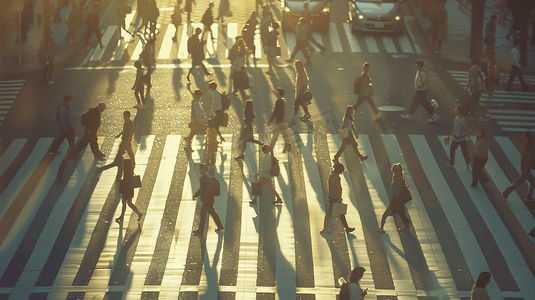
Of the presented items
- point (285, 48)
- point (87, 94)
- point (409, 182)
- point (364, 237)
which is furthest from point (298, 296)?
point (285, 48)

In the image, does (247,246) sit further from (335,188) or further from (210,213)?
(335,188)

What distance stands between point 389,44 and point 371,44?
2.53ft

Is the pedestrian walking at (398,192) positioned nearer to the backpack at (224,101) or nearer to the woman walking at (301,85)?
the backpack at (224,101)

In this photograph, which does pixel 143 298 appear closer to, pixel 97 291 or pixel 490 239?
pixel 97 291

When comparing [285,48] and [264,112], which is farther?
[285,48]

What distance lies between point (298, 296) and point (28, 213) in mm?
6371

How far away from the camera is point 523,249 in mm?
12172

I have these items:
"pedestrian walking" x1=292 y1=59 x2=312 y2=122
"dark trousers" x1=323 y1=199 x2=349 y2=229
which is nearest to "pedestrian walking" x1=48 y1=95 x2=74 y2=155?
"pedestrian walking" x1=292 y1=59 x2=312 y2=122

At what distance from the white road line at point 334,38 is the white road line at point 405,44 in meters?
2.64

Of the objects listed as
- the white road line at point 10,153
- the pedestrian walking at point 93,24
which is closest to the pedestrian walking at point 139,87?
A: the white road line at point 10,153

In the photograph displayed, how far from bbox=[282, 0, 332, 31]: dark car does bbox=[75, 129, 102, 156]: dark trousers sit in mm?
14828

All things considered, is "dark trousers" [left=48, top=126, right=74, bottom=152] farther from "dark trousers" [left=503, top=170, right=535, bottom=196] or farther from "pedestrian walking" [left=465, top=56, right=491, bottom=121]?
"pedestrian walking" [left=465, top=56, right=491, bottom=121]

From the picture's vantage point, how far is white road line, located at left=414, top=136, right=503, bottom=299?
11.6 meters

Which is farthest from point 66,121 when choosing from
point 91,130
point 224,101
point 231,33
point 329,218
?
point 231,33
